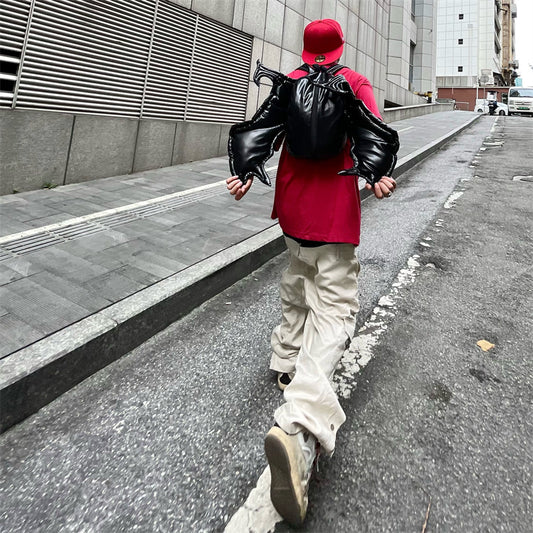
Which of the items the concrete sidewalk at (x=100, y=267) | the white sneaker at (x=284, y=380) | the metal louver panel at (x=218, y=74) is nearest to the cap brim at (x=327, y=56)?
the white sneaker at (x=284, y=380)

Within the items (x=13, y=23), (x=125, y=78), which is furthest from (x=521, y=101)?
(x=13, y=23)

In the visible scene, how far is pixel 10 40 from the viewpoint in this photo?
5.37 m

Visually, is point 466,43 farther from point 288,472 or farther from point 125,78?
point 288,472

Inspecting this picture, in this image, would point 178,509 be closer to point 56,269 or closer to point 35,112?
point 56,269

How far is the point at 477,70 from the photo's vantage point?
59.3m

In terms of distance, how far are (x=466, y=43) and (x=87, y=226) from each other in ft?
244

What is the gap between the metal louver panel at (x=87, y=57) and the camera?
570cm

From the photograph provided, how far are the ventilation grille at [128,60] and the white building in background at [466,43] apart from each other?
211 feet

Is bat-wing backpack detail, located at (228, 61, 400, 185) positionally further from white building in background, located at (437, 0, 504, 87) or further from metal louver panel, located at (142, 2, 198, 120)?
white building in background, located at (437, 0, 504, 87)

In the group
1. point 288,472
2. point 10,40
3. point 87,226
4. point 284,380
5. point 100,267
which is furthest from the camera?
point 10,40

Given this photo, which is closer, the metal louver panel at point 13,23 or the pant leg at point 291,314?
the pant leg at point 291,314

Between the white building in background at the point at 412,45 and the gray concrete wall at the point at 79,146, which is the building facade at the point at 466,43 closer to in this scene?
the white building in background at the point at 412,45

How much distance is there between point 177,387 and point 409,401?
1347mm

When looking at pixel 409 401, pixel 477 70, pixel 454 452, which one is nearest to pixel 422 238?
pixel 409 401
